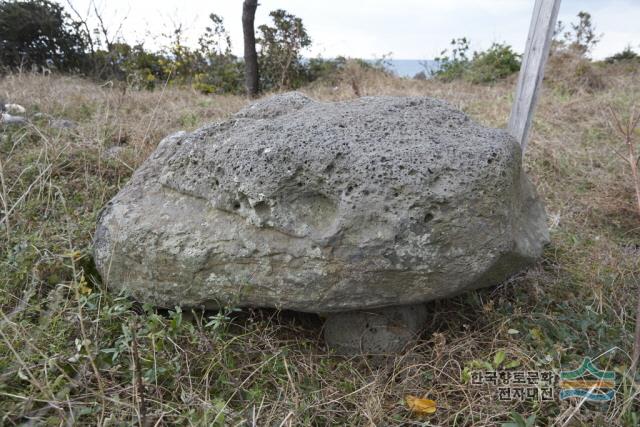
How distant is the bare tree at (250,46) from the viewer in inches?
259

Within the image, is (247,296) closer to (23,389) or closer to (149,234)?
(149,234)

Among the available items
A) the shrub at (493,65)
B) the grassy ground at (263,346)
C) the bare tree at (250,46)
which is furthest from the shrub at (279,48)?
the grassy ground at (263,346)

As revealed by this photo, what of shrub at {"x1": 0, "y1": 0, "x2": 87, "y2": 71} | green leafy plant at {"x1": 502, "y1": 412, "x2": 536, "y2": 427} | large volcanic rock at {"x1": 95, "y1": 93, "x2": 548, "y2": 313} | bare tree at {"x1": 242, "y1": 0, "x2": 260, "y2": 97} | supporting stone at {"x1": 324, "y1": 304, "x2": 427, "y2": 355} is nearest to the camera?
green leafy plant at {"x1": 502, "y1": 412, "x2": 536, "y2": 427}

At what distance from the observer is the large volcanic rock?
1640 mm

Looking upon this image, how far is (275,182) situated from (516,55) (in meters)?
7.42

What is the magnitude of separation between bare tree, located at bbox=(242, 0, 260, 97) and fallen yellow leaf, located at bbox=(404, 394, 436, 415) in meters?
5.73

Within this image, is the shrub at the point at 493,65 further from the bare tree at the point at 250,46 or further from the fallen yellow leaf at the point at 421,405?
the fallen yellow leaf at the point at 421,405

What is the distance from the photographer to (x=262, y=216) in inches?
70.0

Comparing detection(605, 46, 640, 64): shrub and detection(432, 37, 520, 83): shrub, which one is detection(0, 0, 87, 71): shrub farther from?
detection(605, 46, 640, 64): shrub

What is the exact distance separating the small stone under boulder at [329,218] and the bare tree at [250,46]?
16.5ft

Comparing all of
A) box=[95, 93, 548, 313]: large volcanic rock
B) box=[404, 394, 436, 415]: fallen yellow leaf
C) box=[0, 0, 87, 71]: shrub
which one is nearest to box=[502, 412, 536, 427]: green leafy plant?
box=[404, 394, 436, 415]: fallen yellow leaf

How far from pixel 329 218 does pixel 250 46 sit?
5728 millimetres

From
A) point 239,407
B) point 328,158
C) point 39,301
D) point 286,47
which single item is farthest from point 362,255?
point 286,47

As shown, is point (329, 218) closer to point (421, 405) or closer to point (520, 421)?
point (421, 405)
